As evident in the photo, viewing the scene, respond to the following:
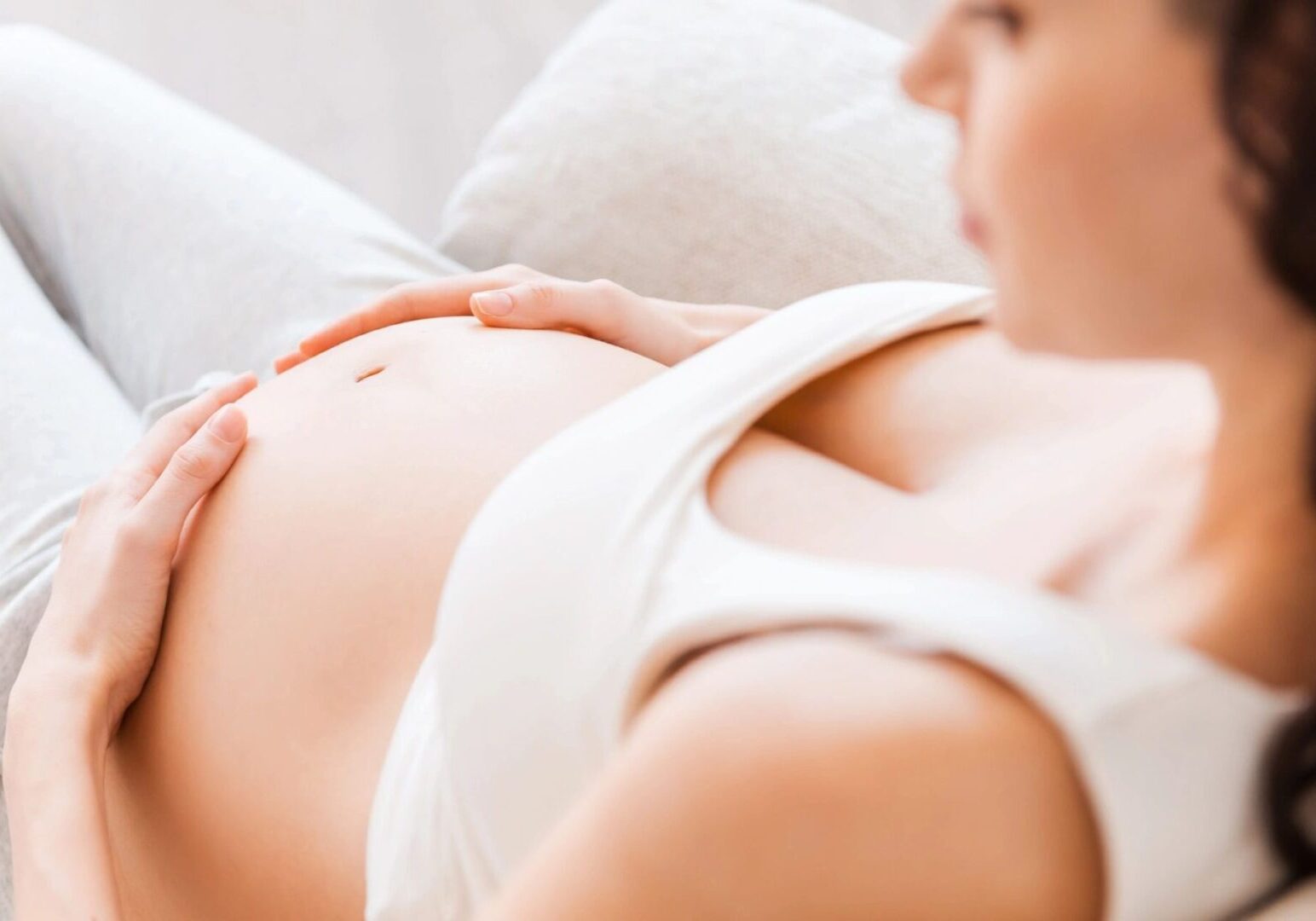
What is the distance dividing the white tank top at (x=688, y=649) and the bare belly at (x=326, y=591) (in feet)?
0.19

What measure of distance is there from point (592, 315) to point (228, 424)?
303mm

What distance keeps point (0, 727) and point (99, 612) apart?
235 millimetres

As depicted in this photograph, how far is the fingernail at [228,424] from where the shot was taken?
3.22 feet

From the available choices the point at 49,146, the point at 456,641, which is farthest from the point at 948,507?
the point at 49,146

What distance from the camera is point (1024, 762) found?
0.53 meters

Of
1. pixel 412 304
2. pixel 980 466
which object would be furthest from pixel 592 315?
pixel 980 466

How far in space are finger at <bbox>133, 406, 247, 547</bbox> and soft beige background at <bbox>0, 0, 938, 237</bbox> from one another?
4.56 feet

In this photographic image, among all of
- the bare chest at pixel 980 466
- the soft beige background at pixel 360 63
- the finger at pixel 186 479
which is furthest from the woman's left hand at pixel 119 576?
the soft beige background at pixel 360 63

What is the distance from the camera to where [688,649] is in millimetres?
618

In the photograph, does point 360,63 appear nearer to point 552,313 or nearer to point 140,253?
point 140,253

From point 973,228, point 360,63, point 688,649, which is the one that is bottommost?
point 360,63

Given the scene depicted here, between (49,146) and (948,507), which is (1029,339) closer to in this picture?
(948,507)

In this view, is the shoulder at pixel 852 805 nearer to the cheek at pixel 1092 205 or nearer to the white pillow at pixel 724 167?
the cheek at pixel 1092 205

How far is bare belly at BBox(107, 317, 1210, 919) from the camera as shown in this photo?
81 centimetres
